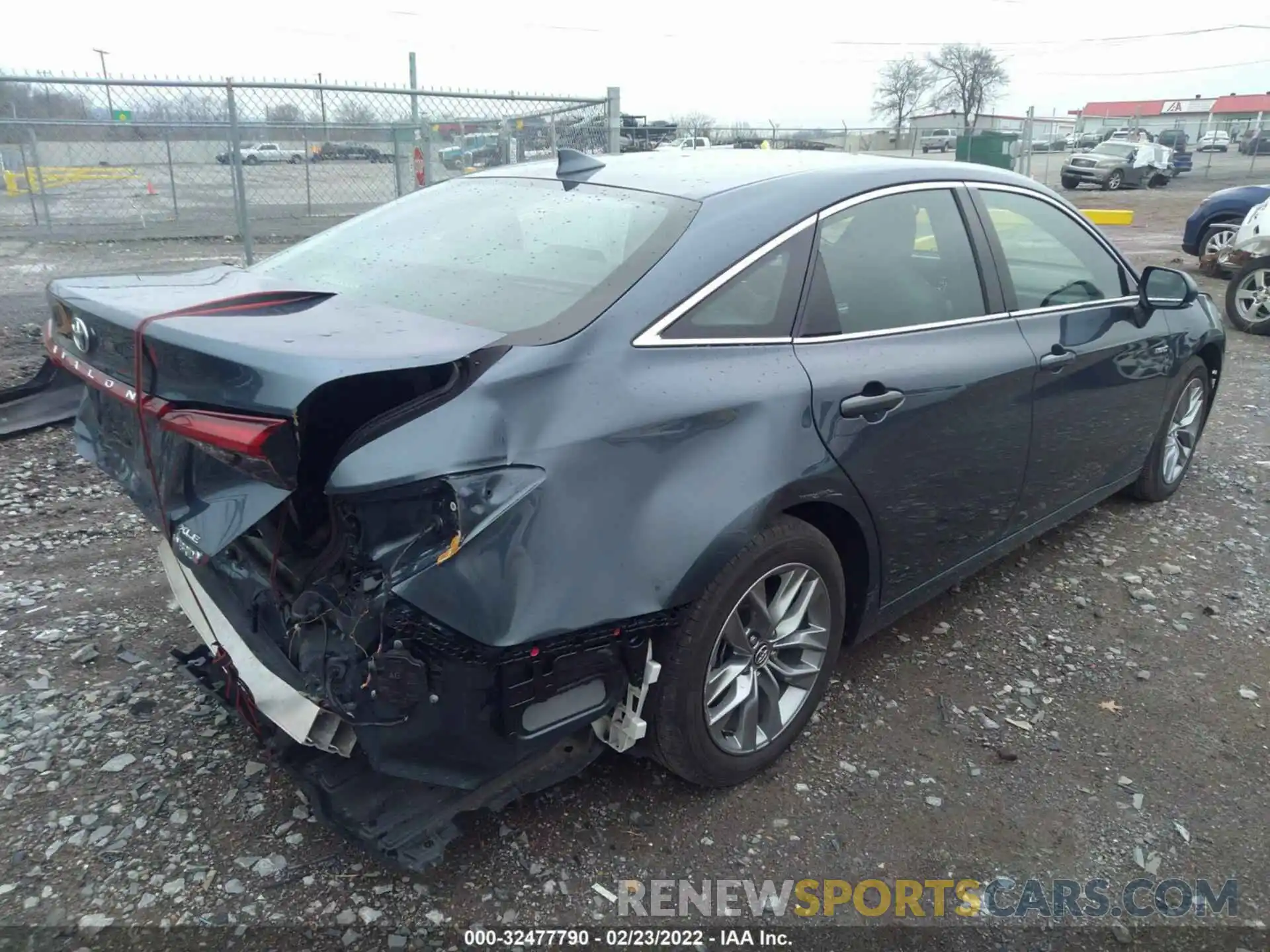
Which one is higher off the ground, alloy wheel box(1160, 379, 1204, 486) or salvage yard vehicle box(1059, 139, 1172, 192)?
salvage yard vehicle box(1059, 139, 1172, 192)

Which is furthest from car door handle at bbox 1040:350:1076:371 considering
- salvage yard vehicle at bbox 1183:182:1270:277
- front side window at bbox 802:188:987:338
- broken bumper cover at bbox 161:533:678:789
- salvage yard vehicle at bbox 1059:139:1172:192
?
salvage yard vehicle at bbox 1059:139:1172:192

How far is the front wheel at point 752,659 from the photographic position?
2.38 metres

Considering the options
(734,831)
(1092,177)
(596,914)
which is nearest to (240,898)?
(596,914)

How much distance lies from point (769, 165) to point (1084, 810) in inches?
85.8

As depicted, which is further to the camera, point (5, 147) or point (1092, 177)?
point (1092, 177)

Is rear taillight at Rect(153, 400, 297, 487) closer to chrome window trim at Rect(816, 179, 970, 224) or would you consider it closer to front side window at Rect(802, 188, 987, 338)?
front side window at Rect(802, 188, 987, 338)

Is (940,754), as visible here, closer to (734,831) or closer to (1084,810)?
(1084,810)

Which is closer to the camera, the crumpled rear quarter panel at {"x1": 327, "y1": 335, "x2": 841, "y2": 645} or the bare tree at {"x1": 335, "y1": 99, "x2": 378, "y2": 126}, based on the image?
the crumpled rear quarter panel at {"x1": 327, "y1": 335, "x2": 841, "y2": 645}

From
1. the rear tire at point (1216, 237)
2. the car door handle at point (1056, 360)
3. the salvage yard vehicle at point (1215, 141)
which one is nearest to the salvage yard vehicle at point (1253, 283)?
the rear tire at point (1216, 237)

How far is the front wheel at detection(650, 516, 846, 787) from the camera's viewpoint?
7.79 ft

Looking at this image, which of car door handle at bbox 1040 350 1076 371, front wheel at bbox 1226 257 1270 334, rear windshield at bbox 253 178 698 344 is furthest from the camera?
front wheel at bbox 1226 257 1270 334

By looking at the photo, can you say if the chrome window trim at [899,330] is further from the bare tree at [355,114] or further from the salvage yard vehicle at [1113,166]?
the salvage yard vehicle at [1113,166]

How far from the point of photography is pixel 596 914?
7.46ft

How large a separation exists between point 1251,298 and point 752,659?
889cm
